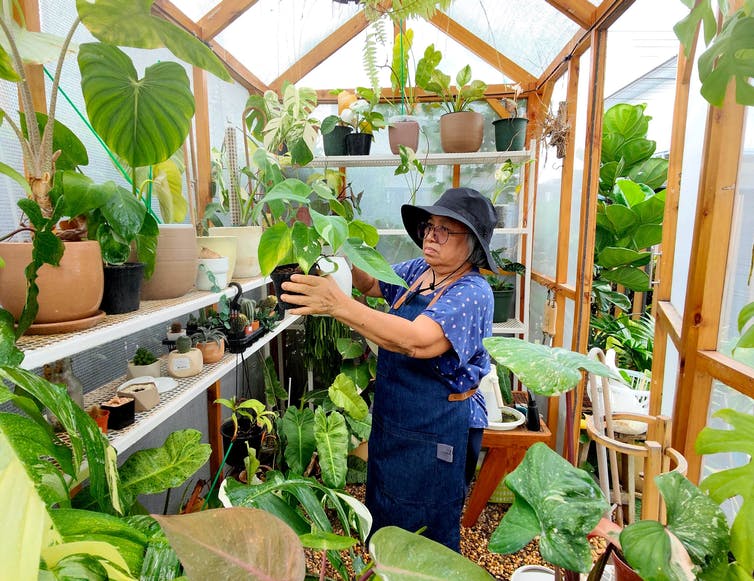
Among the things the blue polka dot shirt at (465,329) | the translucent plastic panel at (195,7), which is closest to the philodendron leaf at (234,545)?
the blue polka dot shirt at (465,329)

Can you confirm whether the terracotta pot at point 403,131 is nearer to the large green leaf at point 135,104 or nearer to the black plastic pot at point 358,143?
the black plastic pot at point 358,143

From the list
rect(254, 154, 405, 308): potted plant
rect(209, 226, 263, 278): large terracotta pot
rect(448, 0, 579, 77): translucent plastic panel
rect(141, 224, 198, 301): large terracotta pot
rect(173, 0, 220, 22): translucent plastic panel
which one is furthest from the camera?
rect(448, 0, 579, 77): translucent plastic panel

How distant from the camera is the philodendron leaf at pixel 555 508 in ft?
1.51

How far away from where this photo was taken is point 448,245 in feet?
4.14

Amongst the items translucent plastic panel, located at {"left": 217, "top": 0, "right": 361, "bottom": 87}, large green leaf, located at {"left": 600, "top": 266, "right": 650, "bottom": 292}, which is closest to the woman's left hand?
translucent plastic panel, located at {"left": 217, "top": 0, "right": 361, "bottom": 87}

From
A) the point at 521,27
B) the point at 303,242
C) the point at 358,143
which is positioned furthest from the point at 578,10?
the point at 303,242

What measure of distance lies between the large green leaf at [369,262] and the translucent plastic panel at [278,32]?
145 cm

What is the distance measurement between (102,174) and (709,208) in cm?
163

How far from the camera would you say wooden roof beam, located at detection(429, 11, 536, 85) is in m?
2.41

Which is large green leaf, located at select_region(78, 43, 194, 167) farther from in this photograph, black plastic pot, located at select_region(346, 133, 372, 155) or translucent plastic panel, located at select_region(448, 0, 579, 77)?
translucent plastic panel, located at select_region(448, 0, 579, 77)

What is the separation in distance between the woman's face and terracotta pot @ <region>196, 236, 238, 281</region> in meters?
0.64

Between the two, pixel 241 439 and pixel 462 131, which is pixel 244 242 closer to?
pixel 241 439

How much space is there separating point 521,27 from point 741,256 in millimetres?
1996

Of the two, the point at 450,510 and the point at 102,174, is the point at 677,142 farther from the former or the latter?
the point at 102,174
